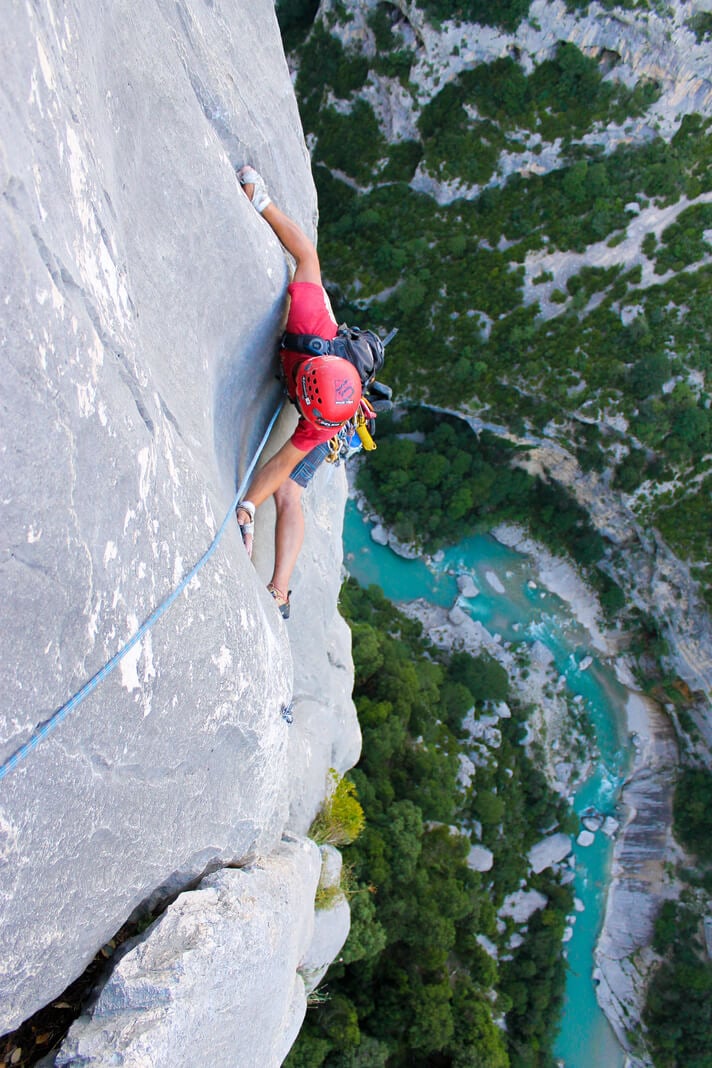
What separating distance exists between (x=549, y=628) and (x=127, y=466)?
86.1 ft

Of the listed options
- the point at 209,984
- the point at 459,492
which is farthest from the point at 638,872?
the point at 209,984

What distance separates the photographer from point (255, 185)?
6012 millimetres

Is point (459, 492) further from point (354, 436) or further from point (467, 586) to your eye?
point (354, 436)

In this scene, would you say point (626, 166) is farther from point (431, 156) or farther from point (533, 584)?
point (533, 584)

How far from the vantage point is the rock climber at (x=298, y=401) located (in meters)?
5.79

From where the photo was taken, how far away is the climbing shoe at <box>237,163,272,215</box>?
5.98 m

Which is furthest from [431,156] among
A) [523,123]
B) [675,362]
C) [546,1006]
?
[546,1006]

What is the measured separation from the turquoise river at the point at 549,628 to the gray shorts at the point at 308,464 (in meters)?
19.4

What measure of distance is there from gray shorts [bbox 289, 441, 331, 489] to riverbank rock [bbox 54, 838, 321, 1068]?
367 centimetres

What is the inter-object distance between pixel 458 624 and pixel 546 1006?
14.2 m

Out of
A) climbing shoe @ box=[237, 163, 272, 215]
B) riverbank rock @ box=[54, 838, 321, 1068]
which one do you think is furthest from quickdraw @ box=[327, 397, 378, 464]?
riverbank rock @ box=[54, 838, 321, 1068]

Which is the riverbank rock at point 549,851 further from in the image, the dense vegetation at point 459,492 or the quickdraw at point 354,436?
the quickdraw at point 354,436

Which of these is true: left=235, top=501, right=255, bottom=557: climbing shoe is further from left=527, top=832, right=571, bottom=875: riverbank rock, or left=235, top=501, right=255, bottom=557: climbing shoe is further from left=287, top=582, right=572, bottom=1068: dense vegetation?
left=527, top=832, right=571, bottom=875: riverbank rock

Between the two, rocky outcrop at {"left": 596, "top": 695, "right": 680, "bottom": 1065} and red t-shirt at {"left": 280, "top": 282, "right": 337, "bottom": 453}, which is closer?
red t-shirt at {"left": 280, "top": 282, "right": 337, "bottom": 453}
